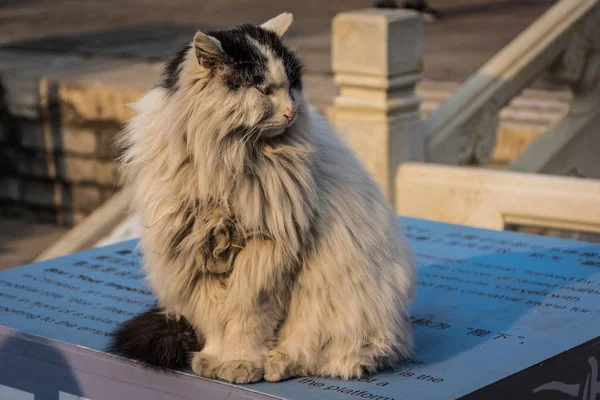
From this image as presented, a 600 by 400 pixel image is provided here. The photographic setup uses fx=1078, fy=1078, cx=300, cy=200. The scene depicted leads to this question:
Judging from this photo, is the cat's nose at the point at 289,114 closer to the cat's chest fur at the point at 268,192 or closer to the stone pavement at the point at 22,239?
the cat's chest fur at the point at 268,192

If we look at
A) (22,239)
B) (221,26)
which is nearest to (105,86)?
(22,239)

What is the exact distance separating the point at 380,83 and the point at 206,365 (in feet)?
8.36

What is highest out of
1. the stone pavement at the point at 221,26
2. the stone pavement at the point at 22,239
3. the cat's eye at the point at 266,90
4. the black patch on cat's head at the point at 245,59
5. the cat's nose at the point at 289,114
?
the black patch on cat's head at the point at 245,59

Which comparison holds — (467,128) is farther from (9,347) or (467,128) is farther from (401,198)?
(9,347)

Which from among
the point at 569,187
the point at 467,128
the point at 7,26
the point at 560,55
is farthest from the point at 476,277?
the point at 7,26

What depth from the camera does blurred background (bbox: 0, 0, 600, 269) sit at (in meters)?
7.05

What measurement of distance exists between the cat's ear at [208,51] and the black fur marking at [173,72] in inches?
4.7

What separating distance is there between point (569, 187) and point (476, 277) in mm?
1135

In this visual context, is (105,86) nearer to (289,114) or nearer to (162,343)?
(162,343)

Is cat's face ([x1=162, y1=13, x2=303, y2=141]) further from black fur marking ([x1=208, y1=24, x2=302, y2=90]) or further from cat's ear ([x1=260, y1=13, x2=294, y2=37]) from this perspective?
cat's ear ([x1=260, y1=13, x2=294, y2=37])

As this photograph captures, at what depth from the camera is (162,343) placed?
107 inches

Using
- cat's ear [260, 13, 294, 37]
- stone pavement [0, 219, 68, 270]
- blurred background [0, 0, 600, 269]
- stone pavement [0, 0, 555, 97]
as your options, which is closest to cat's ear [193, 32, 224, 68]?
cat's ear [260, 13, 294, 37]

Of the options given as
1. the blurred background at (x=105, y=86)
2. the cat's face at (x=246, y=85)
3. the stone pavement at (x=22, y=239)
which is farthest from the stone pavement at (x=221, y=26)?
the cat's face at (x=246, y=85)

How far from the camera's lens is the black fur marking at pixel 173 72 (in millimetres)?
2539
